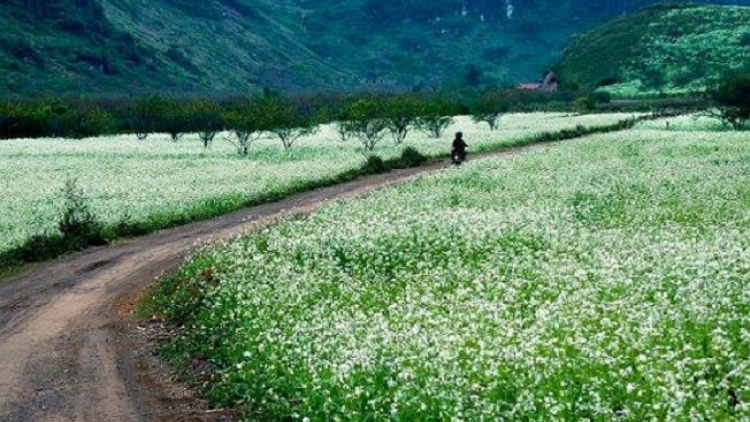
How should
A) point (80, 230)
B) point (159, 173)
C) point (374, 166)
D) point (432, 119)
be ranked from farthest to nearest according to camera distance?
point (432, 119), point (159, 173), point (374, 166), point (80, 230)

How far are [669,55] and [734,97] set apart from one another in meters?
108

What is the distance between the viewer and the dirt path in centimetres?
1442

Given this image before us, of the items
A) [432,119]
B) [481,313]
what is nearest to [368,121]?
[432,119]

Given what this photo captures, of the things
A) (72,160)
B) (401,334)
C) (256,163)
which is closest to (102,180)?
(256,163)

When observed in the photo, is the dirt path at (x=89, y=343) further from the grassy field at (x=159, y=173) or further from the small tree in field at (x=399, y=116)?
the small tree in field at (x=399, y=116)

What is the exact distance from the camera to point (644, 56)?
591 feet

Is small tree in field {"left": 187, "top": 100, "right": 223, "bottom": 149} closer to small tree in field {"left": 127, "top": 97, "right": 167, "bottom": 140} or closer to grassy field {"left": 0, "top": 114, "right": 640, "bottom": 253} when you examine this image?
grassy field {"left": 0, "top": 114, "right": 640, "bottom": 253}

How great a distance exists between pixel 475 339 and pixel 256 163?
47882 mm

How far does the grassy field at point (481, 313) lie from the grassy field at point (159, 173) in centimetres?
1087

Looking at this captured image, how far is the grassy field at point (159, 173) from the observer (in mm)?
37375

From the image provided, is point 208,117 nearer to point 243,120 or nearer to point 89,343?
point 243,120

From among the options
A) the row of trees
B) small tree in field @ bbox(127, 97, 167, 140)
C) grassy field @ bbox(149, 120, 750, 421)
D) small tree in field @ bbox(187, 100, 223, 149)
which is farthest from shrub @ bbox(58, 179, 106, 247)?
small tree in field @ bbox(127, 97, 167, 140)

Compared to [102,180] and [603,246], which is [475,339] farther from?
[102,180]

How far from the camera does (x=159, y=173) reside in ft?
184
